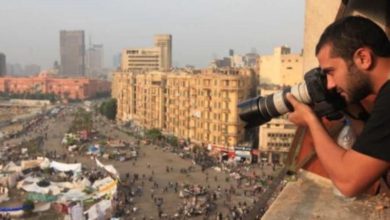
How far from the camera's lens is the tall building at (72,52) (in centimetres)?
16625

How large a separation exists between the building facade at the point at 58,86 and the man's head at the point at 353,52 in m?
90.6

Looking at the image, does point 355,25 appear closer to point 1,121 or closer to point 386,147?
point 386,147

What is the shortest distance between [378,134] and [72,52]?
577ft

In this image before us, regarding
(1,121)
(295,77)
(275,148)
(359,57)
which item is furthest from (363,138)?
(1,121)

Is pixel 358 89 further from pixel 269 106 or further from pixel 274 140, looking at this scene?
pixel 274 140

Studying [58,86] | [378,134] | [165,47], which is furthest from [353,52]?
[58,86]

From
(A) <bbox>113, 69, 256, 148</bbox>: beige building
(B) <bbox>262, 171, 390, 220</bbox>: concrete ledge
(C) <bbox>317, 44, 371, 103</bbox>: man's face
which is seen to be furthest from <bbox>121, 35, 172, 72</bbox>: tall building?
(C) <bbox>317, 44, 371, 103</bbox>: man's face

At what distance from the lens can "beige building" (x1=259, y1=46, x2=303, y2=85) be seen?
42.4 m

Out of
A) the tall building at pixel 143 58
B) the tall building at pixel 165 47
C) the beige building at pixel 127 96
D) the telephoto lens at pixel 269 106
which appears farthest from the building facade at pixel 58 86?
the telephoto lens at pixel 269 106

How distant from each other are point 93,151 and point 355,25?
33.6m

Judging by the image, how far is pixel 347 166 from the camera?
5.30 ft

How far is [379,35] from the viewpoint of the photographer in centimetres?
168

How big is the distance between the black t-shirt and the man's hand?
0.39 metres

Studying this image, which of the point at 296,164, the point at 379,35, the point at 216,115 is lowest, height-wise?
the point at 216,115
